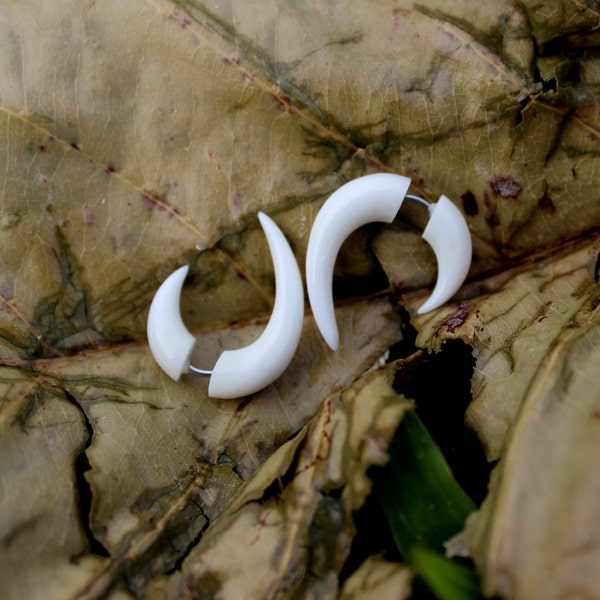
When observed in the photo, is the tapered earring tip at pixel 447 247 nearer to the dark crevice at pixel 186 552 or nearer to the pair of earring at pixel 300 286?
the pair of earring at pixel 300 286

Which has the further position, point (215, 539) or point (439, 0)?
point (439, 0)

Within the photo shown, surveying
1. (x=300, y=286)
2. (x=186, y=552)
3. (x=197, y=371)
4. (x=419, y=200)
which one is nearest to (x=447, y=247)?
(x=419, y=200)

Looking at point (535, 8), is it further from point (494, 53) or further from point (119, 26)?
point (119, 26)

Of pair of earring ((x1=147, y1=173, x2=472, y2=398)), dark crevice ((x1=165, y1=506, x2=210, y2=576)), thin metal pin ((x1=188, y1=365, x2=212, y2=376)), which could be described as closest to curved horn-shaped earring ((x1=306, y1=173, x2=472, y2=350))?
pair of earring ((x1=147, y1=173, x2=472, y2=398))

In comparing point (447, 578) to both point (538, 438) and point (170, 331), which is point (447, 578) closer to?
point (538, 438)

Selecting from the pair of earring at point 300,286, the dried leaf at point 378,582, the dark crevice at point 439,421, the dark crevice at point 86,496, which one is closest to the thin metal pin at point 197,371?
the pair of earring at point 300,286

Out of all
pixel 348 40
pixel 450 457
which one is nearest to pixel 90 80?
pixel 348 40

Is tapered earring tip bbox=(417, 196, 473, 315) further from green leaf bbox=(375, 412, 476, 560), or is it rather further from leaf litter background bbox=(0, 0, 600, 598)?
green leaf bbox=(375, 412, 476, 560)
